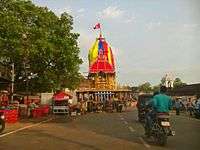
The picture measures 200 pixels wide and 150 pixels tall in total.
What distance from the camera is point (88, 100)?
55.2 meters

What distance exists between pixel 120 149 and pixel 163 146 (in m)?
1.48

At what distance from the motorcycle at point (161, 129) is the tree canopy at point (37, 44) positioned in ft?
59.4

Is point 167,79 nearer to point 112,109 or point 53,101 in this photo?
point 112,109

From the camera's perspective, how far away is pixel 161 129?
14.9 meters

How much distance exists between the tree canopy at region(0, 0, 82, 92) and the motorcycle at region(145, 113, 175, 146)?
1810 centimetres

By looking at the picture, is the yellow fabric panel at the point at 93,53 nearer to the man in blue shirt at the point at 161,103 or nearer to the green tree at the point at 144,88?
the green tree at the point at 144,88

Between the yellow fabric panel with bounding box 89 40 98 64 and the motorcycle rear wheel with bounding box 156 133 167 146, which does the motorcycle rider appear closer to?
the motorcycle rear wheel with bounding box 156 133 167 146

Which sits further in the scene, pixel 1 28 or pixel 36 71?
pixel 36 71

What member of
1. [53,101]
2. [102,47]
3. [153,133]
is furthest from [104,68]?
[153,133]

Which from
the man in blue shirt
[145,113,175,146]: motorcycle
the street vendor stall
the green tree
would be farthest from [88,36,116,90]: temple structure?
[145,113,175,146]: motorcycle

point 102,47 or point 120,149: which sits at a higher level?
point 102,47

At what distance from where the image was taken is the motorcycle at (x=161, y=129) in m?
14.9

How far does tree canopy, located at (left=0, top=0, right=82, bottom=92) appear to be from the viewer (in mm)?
32188

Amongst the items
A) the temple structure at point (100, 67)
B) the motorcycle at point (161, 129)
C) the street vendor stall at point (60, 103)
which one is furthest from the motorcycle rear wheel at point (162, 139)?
the temple structure at point (100, 67)
